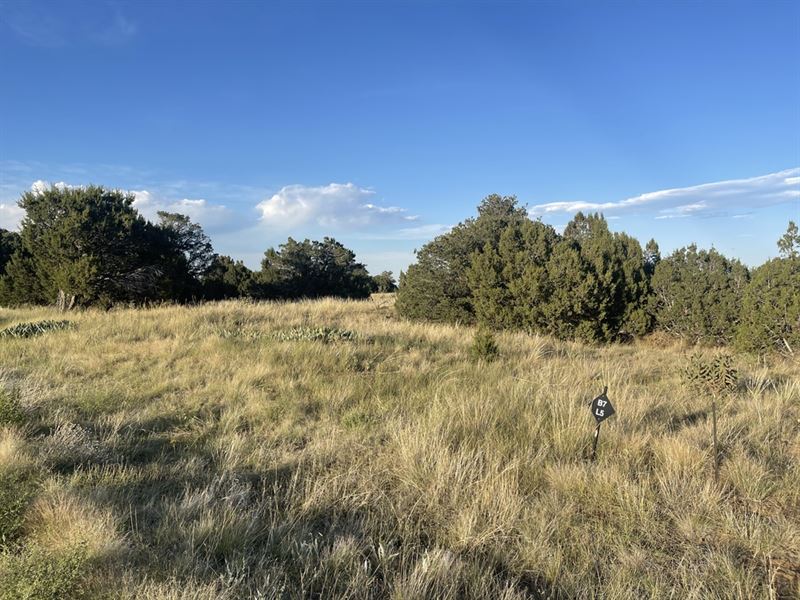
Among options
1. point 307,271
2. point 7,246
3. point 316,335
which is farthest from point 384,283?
point 316,335

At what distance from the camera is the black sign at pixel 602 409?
153 inches

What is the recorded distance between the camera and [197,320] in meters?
11.2

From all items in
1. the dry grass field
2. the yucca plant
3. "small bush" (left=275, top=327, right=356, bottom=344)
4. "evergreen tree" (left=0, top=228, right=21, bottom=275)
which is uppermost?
"evergreen tree" (left=0, top=228, right=21, bottom=275)

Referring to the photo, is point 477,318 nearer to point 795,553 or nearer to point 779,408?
point 779,408

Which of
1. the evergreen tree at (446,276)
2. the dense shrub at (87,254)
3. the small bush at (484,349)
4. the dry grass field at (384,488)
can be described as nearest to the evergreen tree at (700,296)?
the evergreen tree at (446,276)

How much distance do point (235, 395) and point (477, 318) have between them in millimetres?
10186

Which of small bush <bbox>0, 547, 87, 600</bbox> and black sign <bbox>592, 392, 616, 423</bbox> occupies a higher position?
black sign <bbox>592, 392, 616, 423</bbox>

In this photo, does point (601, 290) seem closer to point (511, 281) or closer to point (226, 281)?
point (511, 281)

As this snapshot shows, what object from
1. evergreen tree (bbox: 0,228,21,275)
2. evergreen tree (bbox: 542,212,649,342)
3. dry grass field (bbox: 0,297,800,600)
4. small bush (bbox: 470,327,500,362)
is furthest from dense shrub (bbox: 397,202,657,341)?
evergreen tree (bbox: 0,228,21,275)

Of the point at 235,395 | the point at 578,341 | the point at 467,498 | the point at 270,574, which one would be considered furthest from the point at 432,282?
the point at 270,574

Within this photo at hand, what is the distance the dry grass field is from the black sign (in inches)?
14.4

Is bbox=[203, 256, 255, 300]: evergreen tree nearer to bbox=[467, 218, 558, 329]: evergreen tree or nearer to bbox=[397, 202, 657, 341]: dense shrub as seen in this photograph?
bbox=[397, 202, 657, 341]: dense shrub

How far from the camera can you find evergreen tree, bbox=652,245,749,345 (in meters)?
12.3

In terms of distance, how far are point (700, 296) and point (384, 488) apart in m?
12.4
